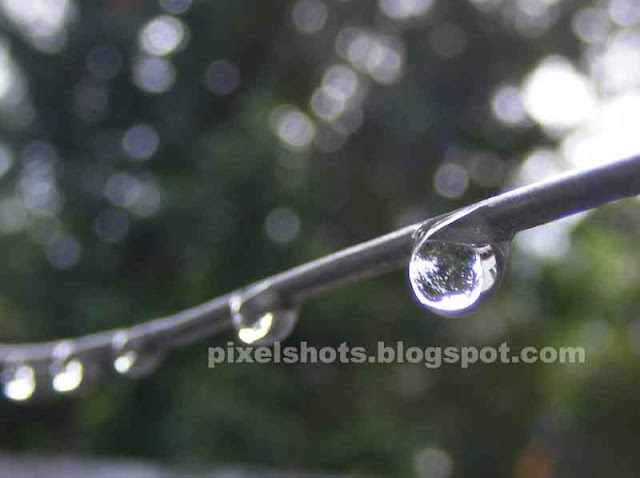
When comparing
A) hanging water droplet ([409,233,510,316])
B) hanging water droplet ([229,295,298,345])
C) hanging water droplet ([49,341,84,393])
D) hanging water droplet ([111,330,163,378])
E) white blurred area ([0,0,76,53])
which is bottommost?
hanging water droplet ([409,233,510,316])

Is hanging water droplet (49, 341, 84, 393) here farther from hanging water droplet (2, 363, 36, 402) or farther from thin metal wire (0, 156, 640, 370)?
thin metal wire (0, 156, 640, 370)

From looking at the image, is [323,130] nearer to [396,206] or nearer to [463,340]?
→ [396,206]

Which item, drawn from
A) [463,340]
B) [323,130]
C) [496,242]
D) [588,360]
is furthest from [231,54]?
[496,242]

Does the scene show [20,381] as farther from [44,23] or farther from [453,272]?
[44,23]

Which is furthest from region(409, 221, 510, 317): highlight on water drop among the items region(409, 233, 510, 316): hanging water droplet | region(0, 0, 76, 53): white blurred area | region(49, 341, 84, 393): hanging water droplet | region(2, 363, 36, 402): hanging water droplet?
region(0, 0, 76, 53): white blurred area

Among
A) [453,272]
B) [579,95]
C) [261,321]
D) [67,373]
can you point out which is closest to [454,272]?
[453,272]

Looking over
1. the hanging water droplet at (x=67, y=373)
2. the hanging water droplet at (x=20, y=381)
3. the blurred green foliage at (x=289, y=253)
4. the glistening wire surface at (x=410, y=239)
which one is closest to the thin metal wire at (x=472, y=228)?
the glistening wire surface at (x=410, y=239)

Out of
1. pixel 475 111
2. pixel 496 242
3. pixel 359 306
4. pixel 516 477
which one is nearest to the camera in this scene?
pixel 496 242
